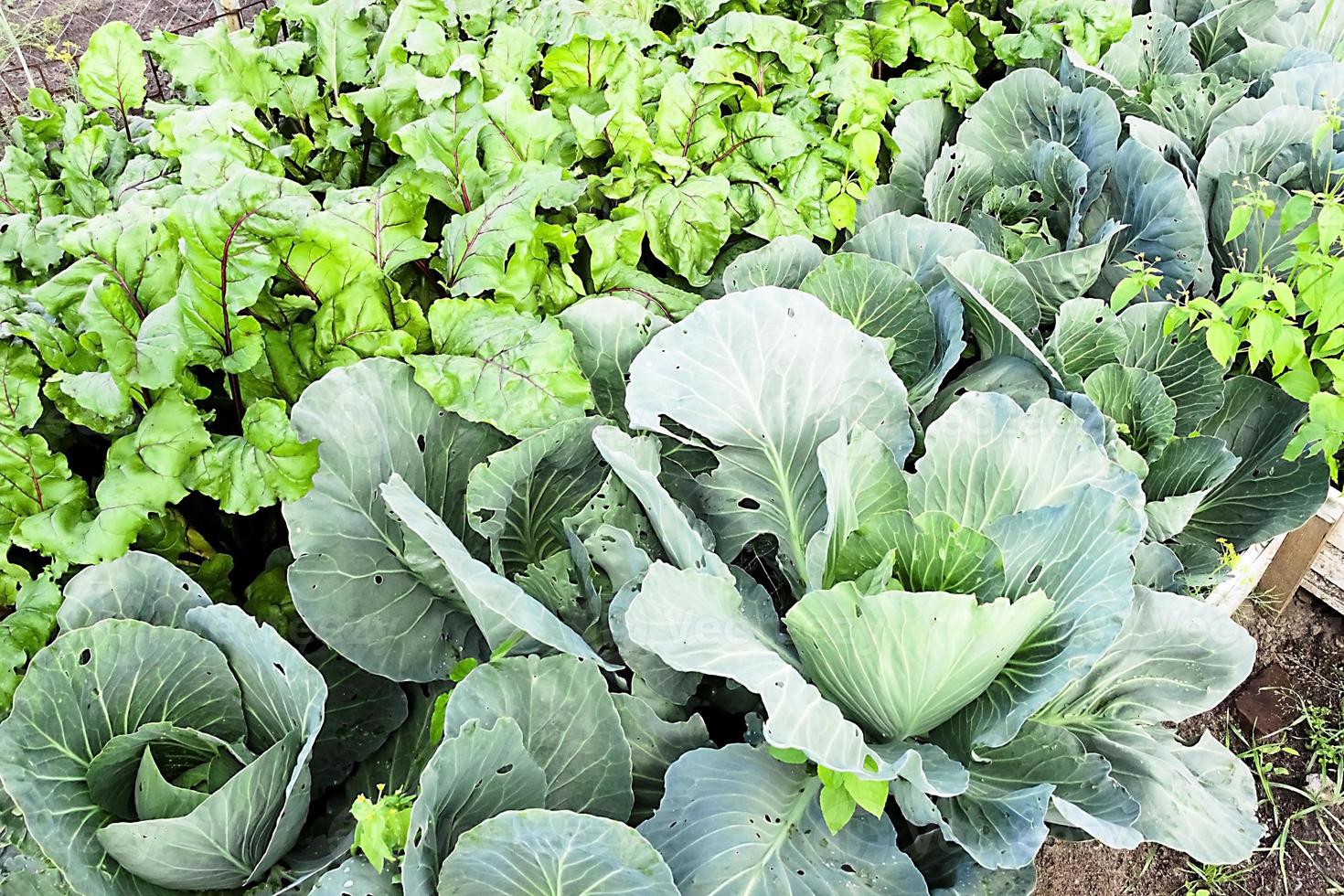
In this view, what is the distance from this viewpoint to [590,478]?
1.76m

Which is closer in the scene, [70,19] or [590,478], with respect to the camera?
A: [590,478]

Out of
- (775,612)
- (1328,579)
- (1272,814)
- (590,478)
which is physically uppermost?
(590,478)

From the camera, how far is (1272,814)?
263 centimetres

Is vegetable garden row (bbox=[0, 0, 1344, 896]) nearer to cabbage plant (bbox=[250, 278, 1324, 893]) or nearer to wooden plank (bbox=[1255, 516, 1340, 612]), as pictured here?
cabbage plant (bbox=[250, 278, 1324, 893])

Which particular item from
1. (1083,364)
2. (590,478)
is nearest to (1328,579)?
(1083,364)

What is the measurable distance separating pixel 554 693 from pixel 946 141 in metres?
1.95

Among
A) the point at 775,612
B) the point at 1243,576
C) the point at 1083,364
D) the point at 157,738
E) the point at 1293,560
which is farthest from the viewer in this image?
the point at 1293,560

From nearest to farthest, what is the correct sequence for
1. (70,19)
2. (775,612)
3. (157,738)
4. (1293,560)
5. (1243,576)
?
(157,738) < (775,612) < (1243,576) < (1293,560) < (70,19)

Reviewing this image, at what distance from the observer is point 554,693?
1415mm

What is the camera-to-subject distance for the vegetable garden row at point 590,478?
4.52ft

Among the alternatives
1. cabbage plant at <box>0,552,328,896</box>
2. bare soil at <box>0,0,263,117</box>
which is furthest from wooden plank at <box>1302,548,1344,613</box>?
bare soil at <box>0,0,263,117</box>

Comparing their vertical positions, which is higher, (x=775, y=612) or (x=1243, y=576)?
(x=775, y=612)

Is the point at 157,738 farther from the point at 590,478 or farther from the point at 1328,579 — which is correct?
the point at 1328,579

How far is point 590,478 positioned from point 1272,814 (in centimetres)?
214
